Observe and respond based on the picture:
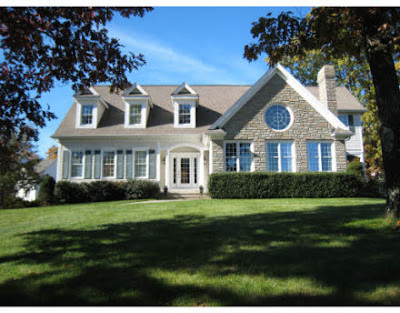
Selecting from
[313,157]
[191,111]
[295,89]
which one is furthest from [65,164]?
[313,157]

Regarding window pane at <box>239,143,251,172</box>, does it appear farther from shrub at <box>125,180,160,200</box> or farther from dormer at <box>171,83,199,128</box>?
shrub at <box>125,180,160,200</box>

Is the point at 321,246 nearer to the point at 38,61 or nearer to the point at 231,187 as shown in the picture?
the point at 38,61

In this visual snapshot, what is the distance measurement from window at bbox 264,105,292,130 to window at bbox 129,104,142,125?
26.0 ft

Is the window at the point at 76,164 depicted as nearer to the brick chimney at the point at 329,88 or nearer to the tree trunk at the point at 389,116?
the brick chimney at the point at 329,88

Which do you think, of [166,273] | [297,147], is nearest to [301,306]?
[166,273]

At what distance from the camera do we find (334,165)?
16062 millimetres

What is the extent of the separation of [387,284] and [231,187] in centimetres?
1098

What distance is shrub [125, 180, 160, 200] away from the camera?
1633cm

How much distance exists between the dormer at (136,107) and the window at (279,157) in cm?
794

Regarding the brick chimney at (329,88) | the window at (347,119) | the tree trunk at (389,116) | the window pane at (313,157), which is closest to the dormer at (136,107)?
the window pane at (313,157)

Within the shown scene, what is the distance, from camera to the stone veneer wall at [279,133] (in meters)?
15.9

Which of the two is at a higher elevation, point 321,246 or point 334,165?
point 334,165

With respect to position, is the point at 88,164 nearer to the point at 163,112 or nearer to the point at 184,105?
the point at 163,112

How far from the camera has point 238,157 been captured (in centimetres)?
1585
